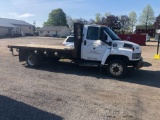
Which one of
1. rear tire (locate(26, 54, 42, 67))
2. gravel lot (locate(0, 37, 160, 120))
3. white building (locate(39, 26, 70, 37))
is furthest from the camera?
white building (locate(39, 26, 70, 37))

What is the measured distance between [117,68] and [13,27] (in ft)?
246

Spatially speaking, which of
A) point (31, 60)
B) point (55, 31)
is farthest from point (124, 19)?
point (31, 60)

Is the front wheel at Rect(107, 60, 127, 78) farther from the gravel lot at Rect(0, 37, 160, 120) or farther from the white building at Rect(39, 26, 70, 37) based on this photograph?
the white building at Rect(39, 26, 70, 37)

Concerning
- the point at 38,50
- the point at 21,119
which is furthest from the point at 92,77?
the point at 21,119

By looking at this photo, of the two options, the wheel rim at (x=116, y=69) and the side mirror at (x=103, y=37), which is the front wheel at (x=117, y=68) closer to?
the wheel rim at (x=116, y=69)

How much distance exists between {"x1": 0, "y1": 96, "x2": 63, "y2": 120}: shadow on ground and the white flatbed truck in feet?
16.9

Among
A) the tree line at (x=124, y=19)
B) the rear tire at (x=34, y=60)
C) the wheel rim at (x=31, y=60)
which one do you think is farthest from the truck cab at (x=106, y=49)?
the tree line at (x=124, y=19)

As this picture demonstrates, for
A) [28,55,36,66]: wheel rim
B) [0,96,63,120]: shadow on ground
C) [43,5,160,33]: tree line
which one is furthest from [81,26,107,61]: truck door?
[43,5,160,33]: tree line

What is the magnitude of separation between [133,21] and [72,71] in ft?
319

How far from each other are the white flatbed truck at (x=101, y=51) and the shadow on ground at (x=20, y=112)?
5138 mm

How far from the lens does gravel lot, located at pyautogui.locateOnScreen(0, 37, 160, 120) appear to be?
20.2 feet

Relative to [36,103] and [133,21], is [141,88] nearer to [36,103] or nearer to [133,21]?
[36,103]

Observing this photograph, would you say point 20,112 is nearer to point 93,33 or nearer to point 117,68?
point 117,68

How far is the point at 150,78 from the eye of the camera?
35.6ft
